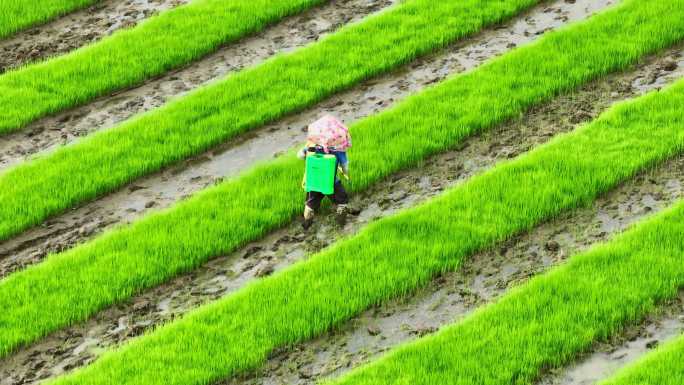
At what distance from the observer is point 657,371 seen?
38.2 ft

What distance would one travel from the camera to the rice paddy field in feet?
41.0

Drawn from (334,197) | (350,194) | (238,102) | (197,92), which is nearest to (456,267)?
(334,197)

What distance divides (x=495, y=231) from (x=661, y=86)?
4661 millimetres

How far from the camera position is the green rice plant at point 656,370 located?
455 inches

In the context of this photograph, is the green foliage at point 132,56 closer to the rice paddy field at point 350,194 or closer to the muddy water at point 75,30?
→ the rice paddy field at point 350,194

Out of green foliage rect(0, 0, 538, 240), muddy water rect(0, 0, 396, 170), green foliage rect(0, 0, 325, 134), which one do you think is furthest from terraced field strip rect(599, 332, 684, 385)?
green foliage rect(0, 0, 325, 134)

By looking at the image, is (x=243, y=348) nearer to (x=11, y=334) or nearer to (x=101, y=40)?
(x=11, y=334)

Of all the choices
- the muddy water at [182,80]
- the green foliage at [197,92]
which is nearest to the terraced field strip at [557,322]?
the green foliage at [197,92]

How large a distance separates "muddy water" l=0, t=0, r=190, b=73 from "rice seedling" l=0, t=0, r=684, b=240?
3.27 m

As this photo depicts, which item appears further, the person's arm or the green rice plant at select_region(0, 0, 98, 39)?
the green rice plant at select_region(0, 0, 98, 39)

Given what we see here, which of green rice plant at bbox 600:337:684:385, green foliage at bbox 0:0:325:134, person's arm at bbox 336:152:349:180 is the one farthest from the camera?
green foliage at bbox 0:0:325:134

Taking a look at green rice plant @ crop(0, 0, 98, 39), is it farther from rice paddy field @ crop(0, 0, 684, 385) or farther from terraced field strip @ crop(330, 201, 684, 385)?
terraced field strip @ crop(330, 201, 684, 385)

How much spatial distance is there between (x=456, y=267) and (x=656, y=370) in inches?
114

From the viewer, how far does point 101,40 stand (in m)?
20.0
